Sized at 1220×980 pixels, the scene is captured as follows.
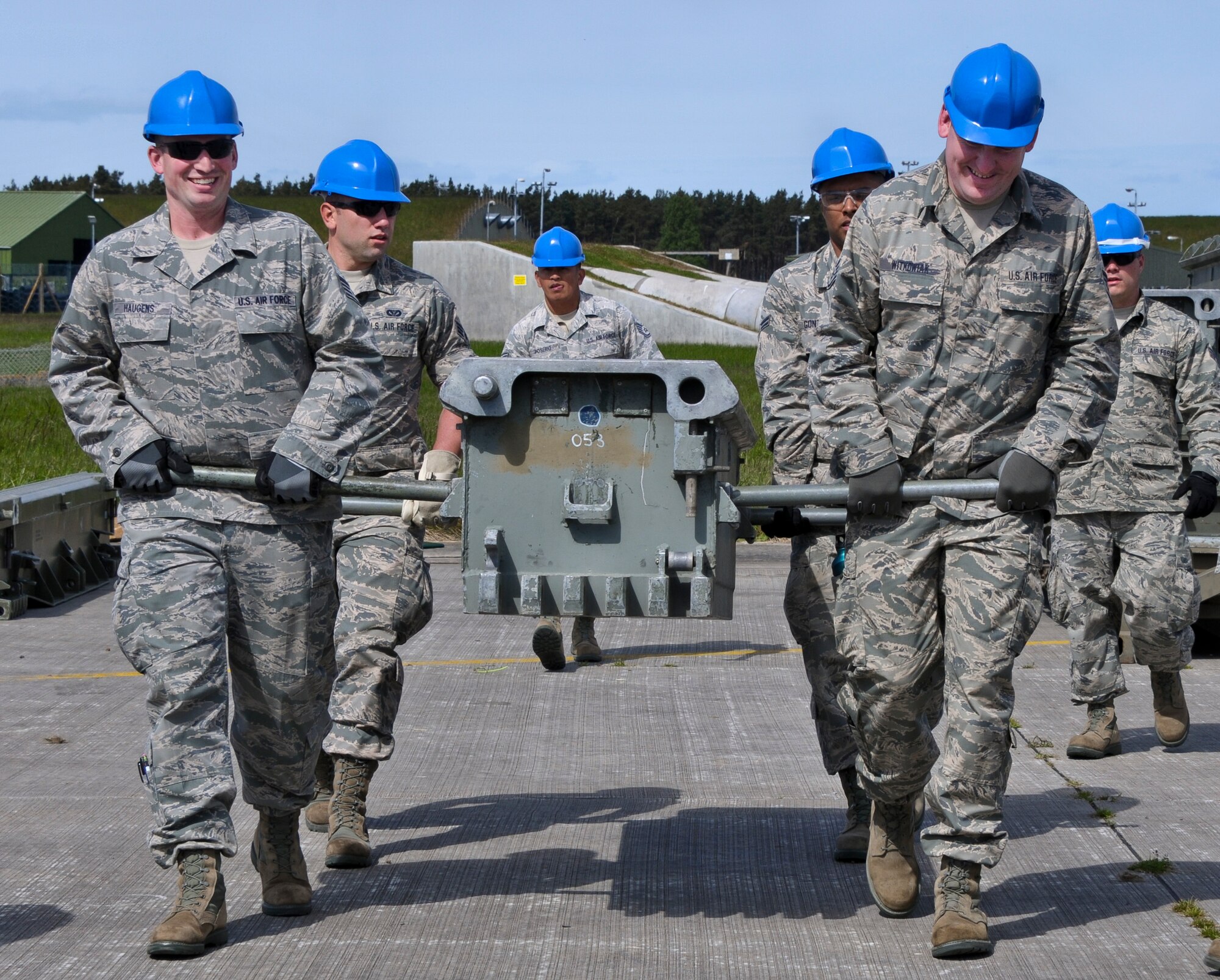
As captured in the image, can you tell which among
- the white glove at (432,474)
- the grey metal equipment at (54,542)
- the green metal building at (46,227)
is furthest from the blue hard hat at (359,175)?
the green metal building at (46,227)

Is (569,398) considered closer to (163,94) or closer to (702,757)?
(163,94)

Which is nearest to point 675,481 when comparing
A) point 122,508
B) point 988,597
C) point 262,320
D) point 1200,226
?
point 988,597

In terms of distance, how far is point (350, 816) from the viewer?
5.12m

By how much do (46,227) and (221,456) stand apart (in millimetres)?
86011

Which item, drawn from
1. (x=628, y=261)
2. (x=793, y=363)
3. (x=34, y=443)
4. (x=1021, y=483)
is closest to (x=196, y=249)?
→ (x=793, y=363)

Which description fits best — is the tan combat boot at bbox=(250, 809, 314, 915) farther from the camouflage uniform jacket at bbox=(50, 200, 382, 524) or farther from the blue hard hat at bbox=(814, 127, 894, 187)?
the blue hard hat at bbox=(814, 127, 894, 187)

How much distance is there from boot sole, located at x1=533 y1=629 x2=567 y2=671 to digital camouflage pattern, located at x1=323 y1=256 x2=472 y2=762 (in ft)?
8.45

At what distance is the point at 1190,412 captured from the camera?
699cm

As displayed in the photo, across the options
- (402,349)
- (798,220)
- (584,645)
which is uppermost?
(798,220)

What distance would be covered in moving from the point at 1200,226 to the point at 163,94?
126 metres

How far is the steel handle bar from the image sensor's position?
4.24 m

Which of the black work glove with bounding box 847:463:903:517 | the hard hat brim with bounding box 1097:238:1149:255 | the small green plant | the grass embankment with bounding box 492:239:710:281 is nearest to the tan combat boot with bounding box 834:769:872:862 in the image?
the small green plant

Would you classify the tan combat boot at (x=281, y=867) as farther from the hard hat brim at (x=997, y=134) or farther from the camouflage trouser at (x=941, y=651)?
the hard hat brim at (x=997, y=134)

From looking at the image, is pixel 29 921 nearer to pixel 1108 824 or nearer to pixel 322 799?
pixel 322 799
